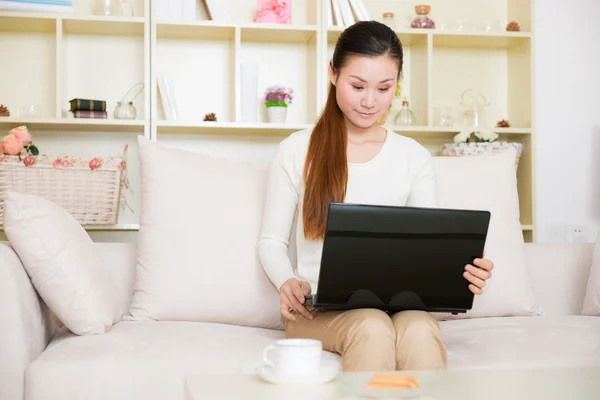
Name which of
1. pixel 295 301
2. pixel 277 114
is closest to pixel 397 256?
pixel 295 301

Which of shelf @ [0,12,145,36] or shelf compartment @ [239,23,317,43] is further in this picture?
shelf compartment @ [239,23,317,43]

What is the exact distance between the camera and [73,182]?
3.25 m

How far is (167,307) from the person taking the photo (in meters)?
2.16

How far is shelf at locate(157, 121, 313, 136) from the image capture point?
3574 millimetres

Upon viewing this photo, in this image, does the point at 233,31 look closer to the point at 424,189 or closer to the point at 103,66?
the point at 103,66

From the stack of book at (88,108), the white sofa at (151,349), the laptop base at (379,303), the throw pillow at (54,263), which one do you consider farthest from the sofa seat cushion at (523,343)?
the stack of book at (88,108)

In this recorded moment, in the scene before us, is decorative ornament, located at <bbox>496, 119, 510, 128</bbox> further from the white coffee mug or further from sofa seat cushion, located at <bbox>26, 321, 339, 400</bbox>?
the white coffee mug

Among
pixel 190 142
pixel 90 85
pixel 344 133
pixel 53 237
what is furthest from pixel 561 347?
pixel 90 85

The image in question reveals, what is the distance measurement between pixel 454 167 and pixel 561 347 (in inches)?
26.2

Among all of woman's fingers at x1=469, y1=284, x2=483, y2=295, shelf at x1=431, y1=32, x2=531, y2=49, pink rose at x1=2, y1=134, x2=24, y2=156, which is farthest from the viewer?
shelf at x1=431, y1=32, x2=531, y2=49

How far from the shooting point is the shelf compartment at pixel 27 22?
3.48 meters

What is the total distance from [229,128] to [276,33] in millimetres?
494

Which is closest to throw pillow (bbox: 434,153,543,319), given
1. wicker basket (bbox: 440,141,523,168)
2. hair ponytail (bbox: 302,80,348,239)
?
hair ponytail (bbox: 302,80,348,239)

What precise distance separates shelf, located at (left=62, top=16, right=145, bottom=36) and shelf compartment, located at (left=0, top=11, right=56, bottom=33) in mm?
64
